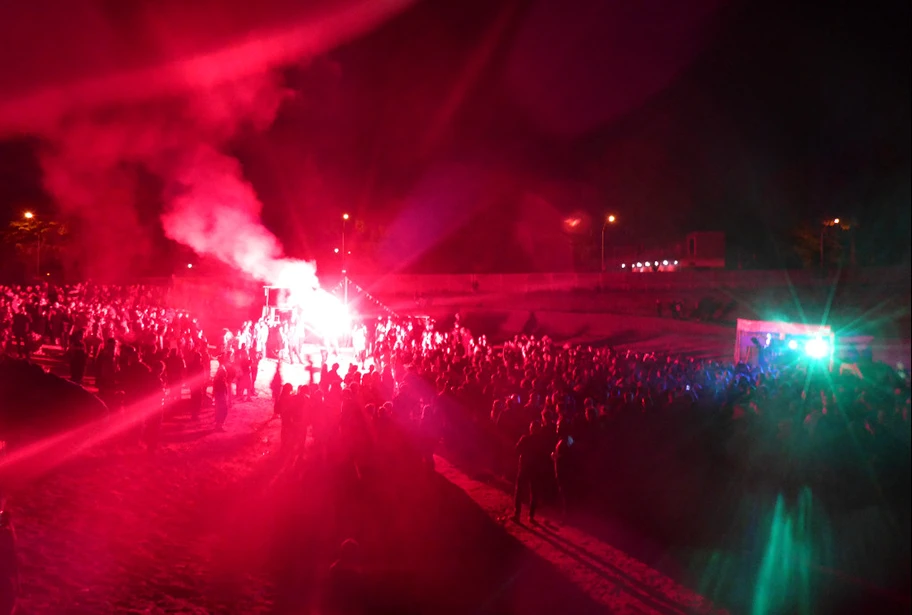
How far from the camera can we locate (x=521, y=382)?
965cm

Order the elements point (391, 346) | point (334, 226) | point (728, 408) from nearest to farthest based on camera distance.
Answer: point (728, 408), point (391, 346), point (334, 226)

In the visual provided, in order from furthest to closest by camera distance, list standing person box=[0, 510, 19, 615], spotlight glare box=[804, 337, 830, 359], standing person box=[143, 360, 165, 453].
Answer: spotlight glare box=[804, 337, 830, 359]
standing person box=[143, 360, 165, 453]
standing person box=[0, 510, 19, 615]

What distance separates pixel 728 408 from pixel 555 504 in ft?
9.11

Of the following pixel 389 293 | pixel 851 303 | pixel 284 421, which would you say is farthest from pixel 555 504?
pixel 851 303

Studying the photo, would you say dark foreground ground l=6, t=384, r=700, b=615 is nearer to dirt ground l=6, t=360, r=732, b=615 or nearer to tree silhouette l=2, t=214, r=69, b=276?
dirt ground l=6, t=360, r=732, b=615

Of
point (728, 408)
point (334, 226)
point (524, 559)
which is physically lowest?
point (524, 559)

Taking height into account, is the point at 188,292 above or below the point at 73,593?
above

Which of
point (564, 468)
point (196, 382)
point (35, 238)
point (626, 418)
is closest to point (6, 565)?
point (564, 468)

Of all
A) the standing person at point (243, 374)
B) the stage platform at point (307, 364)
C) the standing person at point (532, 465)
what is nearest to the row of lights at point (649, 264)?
the stage platform at point (307, 364)

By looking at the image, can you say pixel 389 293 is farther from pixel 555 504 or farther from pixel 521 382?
pixel 555 504

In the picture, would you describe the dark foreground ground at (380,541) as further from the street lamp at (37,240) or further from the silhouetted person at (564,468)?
the street lamp at (37,240)

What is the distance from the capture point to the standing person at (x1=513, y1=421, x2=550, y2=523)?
7.04 m

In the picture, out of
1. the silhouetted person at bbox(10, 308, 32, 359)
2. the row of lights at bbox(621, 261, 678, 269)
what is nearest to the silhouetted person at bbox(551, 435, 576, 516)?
the silhouetted person at bbox(10, 308, 32, 359)

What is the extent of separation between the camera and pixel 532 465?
706cm
